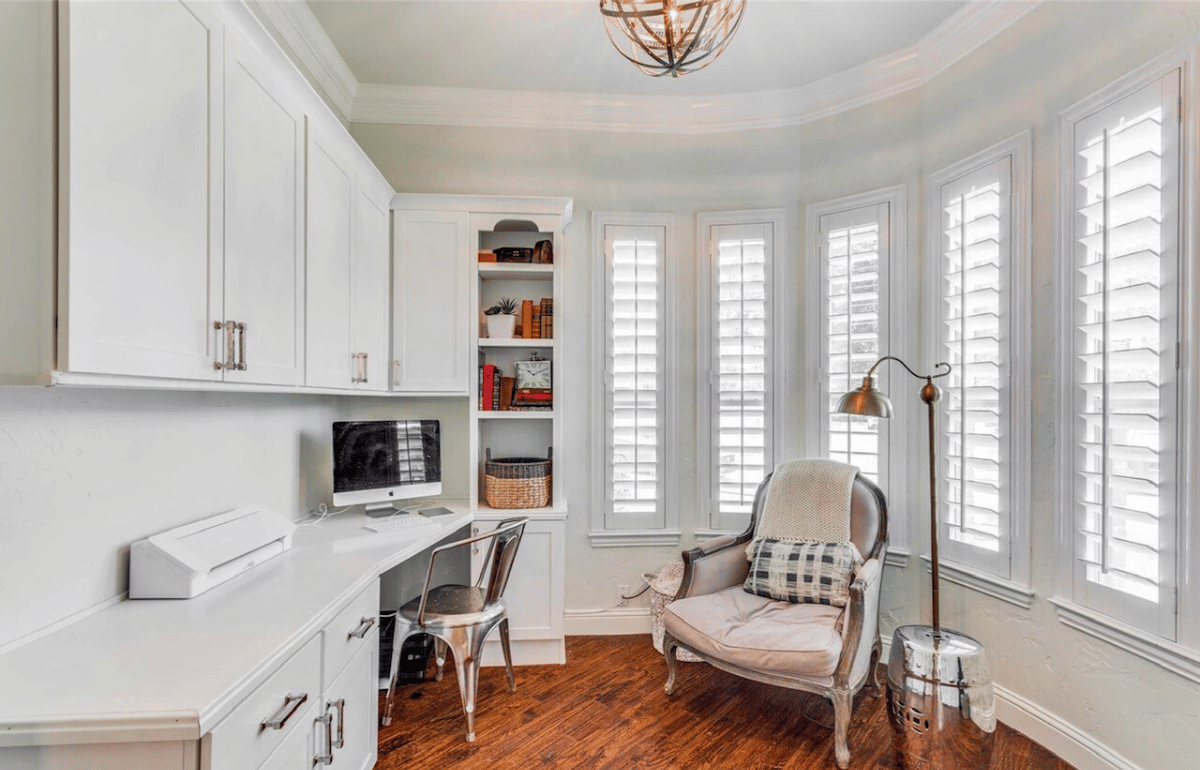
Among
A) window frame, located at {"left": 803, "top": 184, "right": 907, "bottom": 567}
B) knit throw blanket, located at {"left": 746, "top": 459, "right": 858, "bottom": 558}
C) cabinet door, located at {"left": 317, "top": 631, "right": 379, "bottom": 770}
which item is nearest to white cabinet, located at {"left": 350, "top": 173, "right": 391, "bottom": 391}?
cabinet door, located at {"left": 317, "top": 631, "right": 379, "bottom": 770}

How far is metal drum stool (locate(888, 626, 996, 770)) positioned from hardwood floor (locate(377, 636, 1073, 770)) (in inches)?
8.0

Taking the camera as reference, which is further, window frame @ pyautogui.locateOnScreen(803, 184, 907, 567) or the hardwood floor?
window frame @ pyautogui.locateOnScreen(803, 184, 907, 567)

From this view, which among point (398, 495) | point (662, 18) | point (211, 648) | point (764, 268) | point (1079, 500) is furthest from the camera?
point (764, 268)

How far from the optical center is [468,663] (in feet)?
7.32

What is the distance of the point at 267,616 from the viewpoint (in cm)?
143

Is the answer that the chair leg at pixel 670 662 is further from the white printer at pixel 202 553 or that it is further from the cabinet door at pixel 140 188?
the cabinet door at pixel 140 188

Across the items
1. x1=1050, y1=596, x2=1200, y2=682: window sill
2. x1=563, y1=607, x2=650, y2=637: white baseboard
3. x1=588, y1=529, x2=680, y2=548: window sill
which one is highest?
x1=1050, y1=596, x2=1200, y2=682: window sill

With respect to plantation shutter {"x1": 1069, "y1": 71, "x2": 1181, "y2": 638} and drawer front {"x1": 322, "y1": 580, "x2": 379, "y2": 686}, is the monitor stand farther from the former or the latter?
plantation shutter {"x1": 1069, "y1": 71, "x2": 1181, "y2": 638}

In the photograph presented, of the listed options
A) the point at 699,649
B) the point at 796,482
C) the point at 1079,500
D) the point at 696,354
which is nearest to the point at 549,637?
the point at 699,649

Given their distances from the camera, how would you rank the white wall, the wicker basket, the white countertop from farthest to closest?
the wicker basket < the white wall < the white countertop

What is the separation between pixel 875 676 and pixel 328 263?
2953 millimetres

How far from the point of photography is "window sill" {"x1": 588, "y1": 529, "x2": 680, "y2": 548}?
3221 millimetres

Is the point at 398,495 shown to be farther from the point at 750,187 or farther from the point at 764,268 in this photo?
the point at 750,187

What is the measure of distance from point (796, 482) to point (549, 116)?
2436 millimetres
